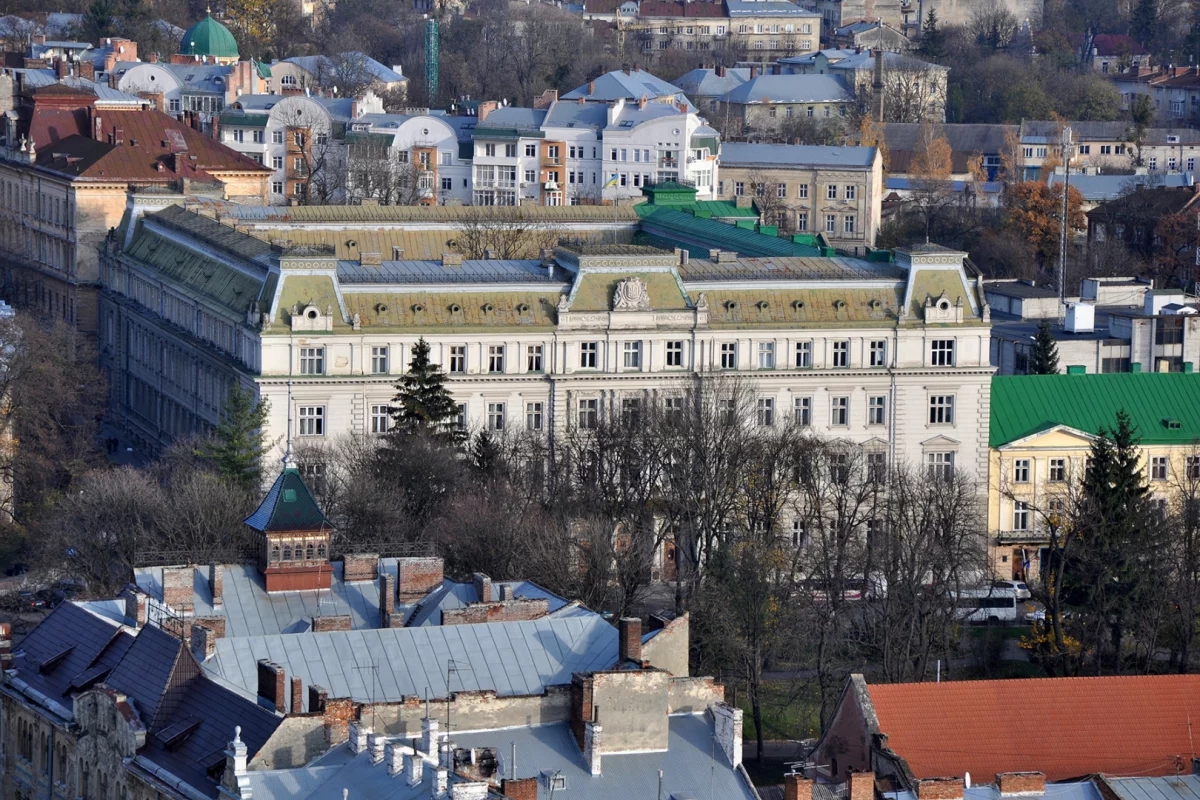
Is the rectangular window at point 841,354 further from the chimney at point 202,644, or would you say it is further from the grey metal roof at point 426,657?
the chimney at point 202,644

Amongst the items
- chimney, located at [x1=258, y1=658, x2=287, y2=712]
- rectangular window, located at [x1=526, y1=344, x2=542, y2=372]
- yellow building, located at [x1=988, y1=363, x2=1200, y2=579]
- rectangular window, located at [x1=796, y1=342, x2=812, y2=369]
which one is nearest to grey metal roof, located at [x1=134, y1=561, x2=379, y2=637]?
chimney, located at [x1=258, y1=658, x2=287, y2=712]

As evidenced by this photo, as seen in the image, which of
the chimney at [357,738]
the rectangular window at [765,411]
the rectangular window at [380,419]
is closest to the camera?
the chimney at [357,738]

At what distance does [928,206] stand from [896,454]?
8252 cm

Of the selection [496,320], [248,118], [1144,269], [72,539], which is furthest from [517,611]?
[248,118]

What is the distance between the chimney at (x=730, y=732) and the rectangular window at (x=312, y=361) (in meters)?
42.5

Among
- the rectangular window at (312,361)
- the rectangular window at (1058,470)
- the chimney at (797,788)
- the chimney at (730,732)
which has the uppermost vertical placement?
the rectangular window at (312,361)

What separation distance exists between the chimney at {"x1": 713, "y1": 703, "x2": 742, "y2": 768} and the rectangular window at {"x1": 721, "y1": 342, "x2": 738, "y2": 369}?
146 ft

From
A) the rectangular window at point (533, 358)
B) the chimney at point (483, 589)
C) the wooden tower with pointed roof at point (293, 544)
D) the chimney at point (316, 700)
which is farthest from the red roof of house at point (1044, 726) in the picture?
the rectangular window at point (533, 358)

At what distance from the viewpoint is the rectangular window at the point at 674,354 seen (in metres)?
112

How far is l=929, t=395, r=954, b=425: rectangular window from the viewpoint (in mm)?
114125

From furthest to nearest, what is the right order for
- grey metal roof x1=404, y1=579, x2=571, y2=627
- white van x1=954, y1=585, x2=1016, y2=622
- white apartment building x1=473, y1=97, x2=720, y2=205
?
1. white apartment building x1=473, y1=97, x2=720, y2=205
2. white van x1=954, y1=585, x2=1016, y2=622
3. grey metal roof x1=404, y1=579, x2=571, y2=627

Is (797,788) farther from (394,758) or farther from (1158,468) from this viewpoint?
(1158,468)

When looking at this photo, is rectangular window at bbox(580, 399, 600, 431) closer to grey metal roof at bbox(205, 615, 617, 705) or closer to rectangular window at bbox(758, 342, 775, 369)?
rectangular window at bbox(758, 342, 775, 369)

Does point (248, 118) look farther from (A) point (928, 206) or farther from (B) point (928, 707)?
(B) point (928, 707)
